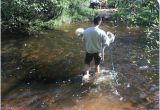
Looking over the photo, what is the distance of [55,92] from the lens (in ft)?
29.3

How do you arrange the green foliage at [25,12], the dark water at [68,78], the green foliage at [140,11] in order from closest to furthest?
1. the dark water at [68,78]
2. the green foliage at [140,11]
3. the green foliage at [25,12]

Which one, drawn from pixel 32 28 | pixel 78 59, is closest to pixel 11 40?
pixel 32 28

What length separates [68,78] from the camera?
9.90 m

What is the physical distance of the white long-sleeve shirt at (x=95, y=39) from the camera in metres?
9.43

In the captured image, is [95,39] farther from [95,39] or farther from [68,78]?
[68,78]

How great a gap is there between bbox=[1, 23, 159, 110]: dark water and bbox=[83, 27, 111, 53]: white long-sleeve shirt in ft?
3.14

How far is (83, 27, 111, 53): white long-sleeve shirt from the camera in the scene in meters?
9.43

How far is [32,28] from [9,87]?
5.81 metres

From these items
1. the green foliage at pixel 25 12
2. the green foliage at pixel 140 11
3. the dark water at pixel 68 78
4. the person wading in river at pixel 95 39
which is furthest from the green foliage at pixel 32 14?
the person wading in river at pixel 95 39

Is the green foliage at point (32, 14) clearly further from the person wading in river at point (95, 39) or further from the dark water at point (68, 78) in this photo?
the person wading in river at point (95, 39)

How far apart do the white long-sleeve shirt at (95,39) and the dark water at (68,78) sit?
96cm

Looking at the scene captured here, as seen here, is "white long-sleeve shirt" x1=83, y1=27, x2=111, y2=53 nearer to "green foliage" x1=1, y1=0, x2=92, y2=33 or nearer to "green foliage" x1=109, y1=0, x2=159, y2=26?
"green foliage" x1=109, y1=0, x2=159, y2=26

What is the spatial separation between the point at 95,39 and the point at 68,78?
1439 millimetres

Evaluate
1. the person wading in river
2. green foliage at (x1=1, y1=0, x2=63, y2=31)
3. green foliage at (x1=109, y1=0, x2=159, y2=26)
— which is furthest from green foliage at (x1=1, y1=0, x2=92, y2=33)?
the person wading in river
